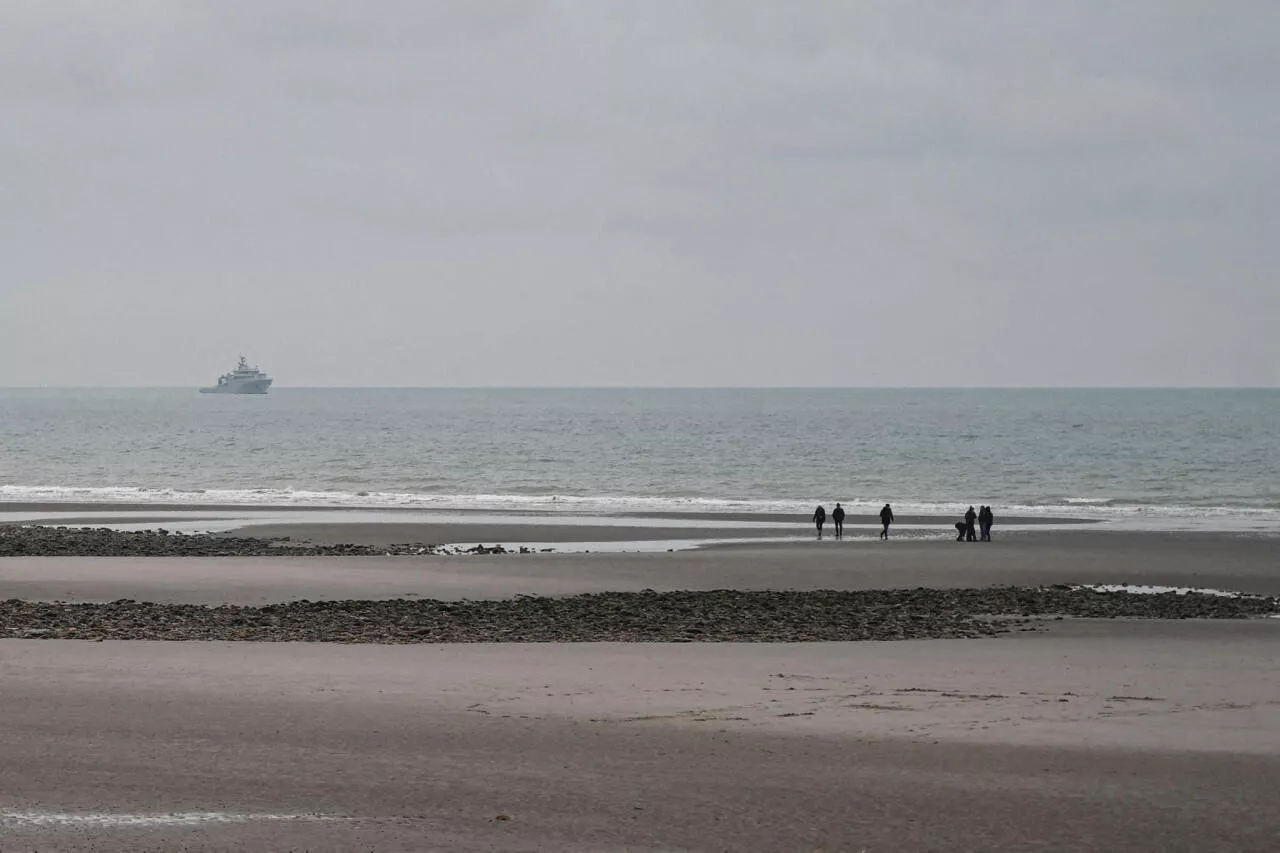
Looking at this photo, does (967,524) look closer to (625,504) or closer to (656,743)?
(625,504)

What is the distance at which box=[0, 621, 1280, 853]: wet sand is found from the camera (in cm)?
1021

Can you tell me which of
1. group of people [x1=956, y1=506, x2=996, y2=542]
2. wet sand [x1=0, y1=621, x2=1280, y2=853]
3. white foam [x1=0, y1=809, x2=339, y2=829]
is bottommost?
white foam [x1=0, y1=809, x2=339, y2=829]

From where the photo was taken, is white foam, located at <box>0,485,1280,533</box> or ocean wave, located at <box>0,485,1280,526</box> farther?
ocean wave, located at <box>0,485,1280,526</box>

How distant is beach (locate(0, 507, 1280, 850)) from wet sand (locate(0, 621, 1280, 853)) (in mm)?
39

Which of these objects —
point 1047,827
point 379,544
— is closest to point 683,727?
point 1047,827

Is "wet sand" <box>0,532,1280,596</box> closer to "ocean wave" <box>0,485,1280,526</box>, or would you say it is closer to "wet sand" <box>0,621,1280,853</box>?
"wet sand" <box>0,621,1280,853</box>

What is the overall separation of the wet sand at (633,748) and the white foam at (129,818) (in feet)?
0.10

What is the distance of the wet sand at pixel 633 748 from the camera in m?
10.2

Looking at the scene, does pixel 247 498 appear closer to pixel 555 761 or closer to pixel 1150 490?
pixel 1150 490

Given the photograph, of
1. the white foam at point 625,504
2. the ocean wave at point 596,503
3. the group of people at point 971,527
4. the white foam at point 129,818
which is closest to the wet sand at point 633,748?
the white foam at point 129,818

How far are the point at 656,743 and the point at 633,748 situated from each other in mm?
293

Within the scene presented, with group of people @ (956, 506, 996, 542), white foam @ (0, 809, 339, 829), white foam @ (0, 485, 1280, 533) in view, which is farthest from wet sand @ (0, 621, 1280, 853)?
white foam @ (0, 485, 1280, 533)

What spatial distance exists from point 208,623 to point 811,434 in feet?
362

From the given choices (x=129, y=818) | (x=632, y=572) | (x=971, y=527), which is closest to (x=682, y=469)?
(x=971, y=527)
